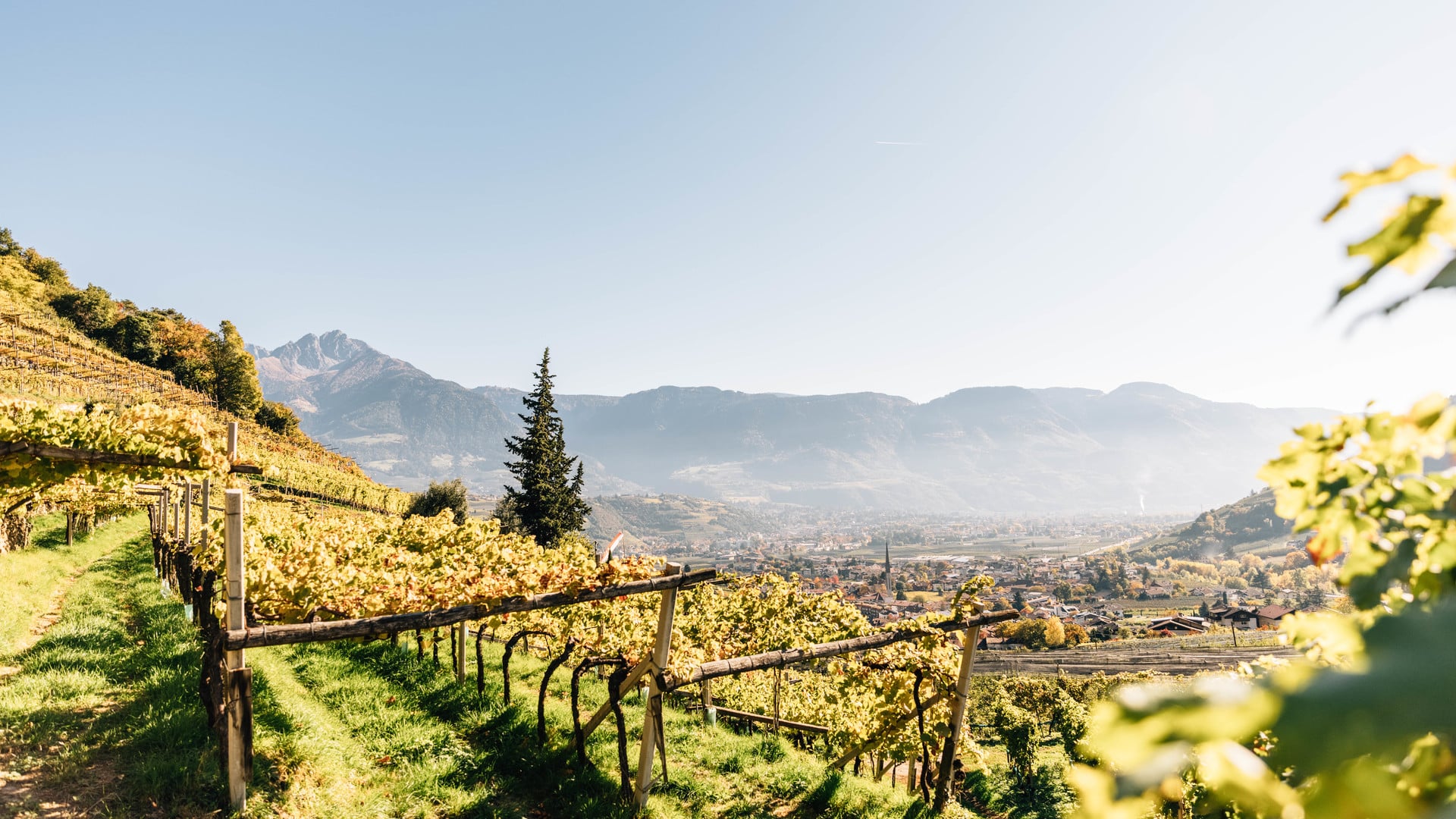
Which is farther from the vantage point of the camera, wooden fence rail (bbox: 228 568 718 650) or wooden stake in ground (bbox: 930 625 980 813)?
wooden stake in ground (bbox: 930 625 980 813)

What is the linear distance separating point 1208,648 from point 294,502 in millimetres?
83249

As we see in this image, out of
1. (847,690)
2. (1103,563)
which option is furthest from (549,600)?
(1103,563)

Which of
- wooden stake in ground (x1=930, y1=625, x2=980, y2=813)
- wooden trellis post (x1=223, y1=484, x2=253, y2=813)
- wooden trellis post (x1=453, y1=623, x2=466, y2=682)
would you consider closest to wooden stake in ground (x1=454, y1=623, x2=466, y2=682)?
wooden trellis post (x1=453, y1=623, x2=466, y2=682)

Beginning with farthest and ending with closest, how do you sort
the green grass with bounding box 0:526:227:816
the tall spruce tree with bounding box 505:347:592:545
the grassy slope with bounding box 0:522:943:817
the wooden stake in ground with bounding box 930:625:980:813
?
the tall spruce tree with bounding box 505:347:592:545
the wooden stake in ground with bounding box 930:625:980:813
the grassy slope with bounding box 0:522:943:817
the green grass with bounding box 0:526:227:816

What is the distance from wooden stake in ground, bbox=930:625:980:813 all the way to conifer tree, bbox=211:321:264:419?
56199mm

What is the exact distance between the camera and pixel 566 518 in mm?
31328

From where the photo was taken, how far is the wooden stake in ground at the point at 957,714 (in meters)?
7.95

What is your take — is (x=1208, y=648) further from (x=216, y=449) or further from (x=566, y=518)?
(x=216, y=449)

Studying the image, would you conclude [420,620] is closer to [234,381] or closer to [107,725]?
[107,725]

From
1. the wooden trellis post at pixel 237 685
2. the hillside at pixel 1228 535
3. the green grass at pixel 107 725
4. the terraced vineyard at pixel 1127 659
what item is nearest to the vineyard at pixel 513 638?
the wooden trellis post at pixel 237 685

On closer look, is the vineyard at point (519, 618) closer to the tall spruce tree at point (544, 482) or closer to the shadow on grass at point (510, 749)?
the shadow on grass at point (510, 749)

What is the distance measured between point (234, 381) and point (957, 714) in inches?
2394

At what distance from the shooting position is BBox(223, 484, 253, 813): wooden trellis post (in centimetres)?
521

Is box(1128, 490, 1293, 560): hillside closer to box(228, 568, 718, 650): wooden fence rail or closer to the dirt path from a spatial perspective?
box(228, 568, 718, 650): wooden fence rail
